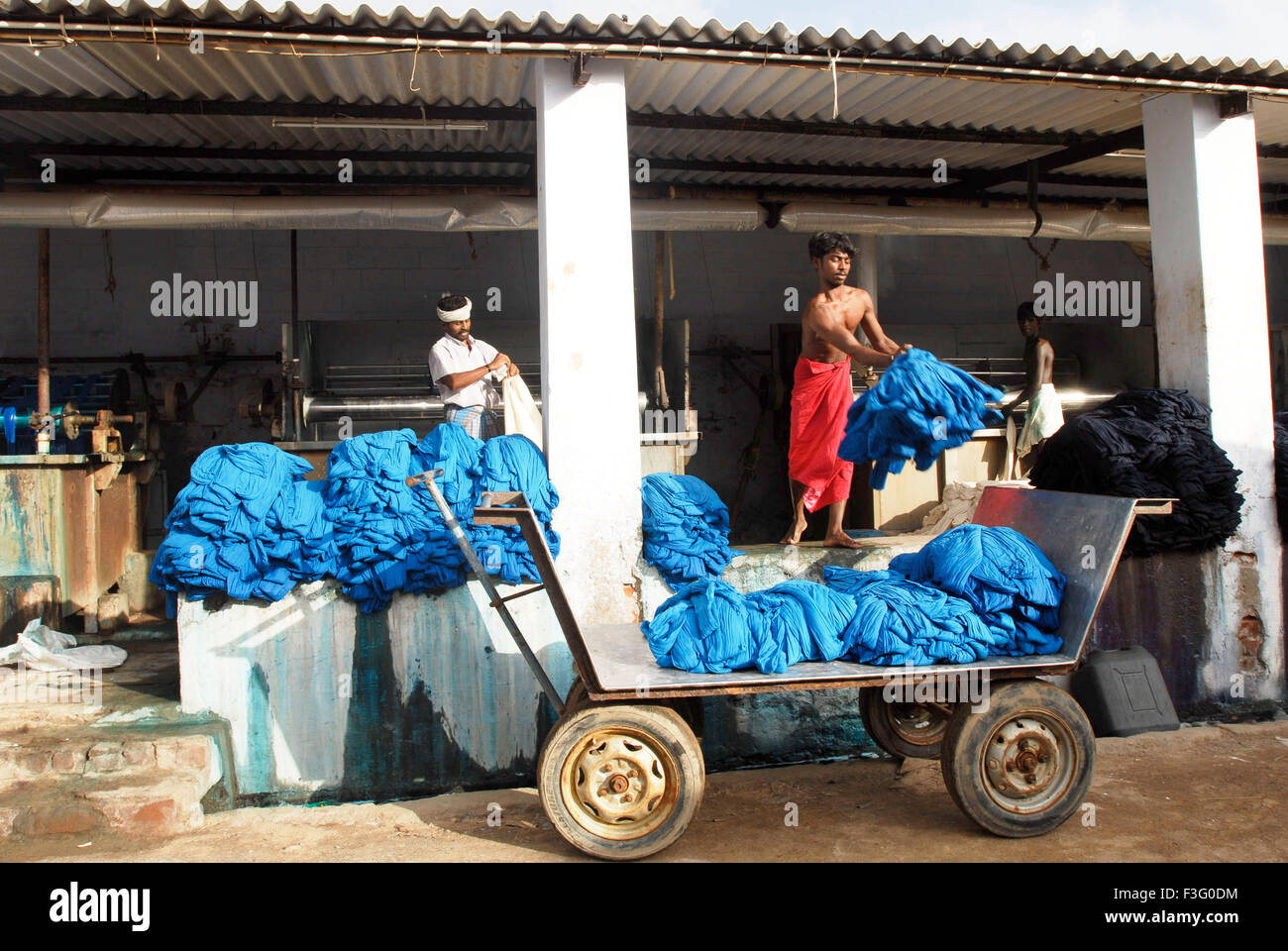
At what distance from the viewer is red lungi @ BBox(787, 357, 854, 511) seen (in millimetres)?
6152

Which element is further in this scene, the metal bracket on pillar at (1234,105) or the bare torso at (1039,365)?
the bare torso at (1039,365)

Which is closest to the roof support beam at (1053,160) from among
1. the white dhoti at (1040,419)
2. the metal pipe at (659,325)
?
the white dhoti at (1040,419)

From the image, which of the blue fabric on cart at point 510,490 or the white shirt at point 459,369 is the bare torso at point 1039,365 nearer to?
the white shirt at point 459,369

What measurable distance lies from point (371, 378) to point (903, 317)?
5636 millimetres

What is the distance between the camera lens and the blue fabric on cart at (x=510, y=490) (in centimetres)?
527

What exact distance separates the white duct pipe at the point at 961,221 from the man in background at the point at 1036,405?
958 mm

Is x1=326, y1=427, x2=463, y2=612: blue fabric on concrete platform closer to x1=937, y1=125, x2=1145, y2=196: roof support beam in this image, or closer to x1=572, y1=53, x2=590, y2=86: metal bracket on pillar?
x1=572, y1=53, x2=590, y2=86: metal bracket on pillar

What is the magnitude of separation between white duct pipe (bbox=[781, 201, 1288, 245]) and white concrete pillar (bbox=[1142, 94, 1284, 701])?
187cm

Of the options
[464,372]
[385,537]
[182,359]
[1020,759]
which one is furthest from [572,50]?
[182,359]

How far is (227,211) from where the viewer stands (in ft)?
23.0

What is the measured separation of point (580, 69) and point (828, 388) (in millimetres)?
2321

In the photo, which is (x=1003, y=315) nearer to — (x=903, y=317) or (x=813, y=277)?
(x=903, y=317)

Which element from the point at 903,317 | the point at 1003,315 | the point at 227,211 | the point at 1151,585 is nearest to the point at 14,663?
the point at 227,211

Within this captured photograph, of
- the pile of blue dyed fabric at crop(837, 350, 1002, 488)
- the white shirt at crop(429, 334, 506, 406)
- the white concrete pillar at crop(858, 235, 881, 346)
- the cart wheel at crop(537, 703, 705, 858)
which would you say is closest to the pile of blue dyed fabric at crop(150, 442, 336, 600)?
the white shirt at crop(429, 334, 506, 406)
